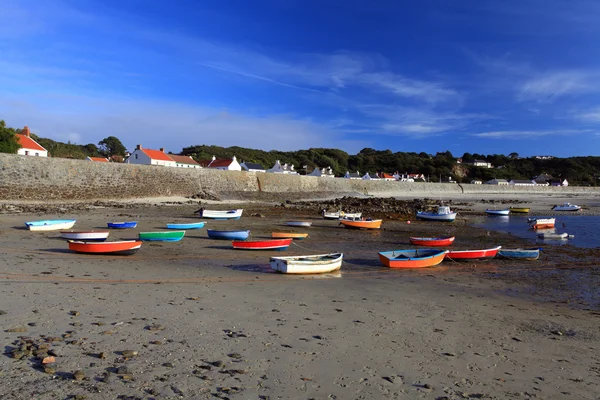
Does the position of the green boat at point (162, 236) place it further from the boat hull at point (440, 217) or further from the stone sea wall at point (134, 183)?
the boat hull at point (440, 217)

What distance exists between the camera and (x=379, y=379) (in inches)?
189

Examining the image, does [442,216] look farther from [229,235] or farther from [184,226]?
[184,226]

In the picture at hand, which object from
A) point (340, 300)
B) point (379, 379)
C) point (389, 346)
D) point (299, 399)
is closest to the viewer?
point (299, 399)

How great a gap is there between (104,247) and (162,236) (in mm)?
3597

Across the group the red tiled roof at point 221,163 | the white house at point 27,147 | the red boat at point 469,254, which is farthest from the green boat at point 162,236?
the red tiled roof at point 221,163

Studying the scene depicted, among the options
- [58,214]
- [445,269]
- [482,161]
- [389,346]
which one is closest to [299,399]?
[389,346]

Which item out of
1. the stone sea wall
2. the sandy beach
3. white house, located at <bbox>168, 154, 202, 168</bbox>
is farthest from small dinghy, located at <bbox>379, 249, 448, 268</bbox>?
white house, located at <bbox>168, 154, 202, 168</bbox>

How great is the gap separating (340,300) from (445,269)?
229 inches

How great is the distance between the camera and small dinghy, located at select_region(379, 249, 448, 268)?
493 inches

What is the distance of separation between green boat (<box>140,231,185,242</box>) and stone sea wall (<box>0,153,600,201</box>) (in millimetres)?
17179

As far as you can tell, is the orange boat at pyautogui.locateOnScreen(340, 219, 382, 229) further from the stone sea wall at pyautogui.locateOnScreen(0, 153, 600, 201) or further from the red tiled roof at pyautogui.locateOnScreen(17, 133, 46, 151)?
the red tiled roof at pyautogui.locateOnScreen(17, 133, 46, 151)

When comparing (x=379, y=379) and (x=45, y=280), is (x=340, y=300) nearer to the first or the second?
(x=379, y=379)

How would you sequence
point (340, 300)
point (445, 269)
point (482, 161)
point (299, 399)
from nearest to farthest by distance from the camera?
point (299, 399)
point (340, 300)
point (445, 269)
point (482, 161)

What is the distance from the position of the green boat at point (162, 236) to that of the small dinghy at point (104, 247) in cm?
311
